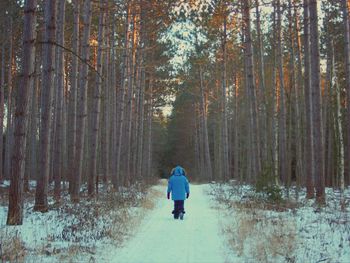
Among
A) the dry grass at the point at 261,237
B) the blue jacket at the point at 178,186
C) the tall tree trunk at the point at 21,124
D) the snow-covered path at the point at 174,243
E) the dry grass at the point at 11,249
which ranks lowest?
the snow-covered path at the point at 174,243

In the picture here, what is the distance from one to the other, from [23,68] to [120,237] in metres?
3.70

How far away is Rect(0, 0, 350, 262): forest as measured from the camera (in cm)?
1080

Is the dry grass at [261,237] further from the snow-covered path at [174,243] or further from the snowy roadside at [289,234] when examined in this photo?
the snow-covered path at [174,243]

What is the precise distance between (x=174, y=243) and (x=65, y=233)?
6.38 ft

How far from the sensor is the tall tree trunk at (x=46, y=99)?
1021cm

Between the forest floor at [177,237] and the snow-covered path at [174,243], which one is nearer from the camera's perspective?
the forest floor at [177,237]

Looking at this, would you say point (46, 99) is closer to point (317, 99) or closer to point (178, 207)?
point (178, 207)

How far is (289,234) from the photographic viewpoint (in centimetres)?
779

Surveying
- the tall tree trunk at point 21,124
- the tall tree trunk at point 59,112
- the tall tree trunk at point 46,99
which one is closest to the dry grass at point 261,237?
the tall tree trunk at point 21,124

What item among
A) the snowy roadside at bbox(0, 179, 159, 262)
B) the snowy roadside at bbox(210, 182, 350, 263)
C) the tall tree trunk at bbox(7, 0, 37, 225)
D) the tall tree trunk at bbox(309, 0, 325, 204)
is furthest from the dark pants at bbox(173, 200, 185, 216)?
the tall tree trunk at bbox(7, 0, 37, 225)

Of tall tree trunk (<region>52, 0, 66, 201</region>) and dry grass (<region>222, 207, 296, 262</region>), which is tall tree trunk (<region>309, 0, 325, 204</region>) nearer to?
dry grass (<region>222, 207, 296, 262</region>)

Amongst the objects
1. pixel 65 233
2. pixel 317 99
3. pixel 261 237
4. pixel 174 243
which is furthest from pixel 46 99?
pixel 317 99

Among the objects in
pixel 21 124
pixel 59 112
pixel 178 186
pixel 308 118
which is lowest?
pixel 178 186

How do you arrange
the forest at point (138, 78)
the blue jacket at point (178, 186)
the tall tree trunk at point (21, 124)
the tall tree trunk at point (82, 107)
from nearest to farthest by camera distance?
the tall tree trunk at point (21, 124) < the forest at point (138, 78) < the blue jacket at point (178, 186) < the tall tree trunk at point (82, 107)
